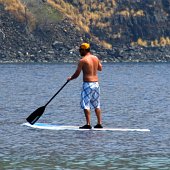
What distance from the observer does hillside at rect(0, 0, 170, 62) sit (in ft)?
551

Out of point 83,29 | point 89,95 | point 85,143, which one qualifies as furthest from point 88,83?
point 83,29

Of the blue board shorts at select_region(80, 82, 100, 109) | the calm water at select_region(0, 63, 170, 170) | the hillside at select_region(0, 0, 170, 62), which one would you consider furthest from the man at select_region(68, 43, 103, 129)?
the hillside at select_region(0, 0, 170, 62)

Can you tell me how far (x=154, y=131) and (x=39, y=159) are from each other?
20.8 feet

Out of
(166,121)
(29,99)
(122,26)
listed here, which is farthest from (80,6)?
(166,121)

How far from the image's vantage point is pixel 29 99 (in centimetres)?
4438

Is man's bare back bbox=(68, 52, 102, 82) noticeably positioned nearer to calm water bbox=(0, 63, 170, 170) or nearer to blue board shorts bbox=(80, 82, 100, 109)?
blue board shorts bbox=(80, 82, 100, 109)

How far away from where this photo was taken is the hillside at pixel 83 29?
551ft

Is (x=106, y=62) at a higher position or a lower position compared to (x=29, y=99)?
lower

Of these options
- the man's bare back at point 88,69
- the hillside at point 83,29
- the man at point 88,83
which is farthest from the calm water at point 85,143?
the hillside at point 83,29

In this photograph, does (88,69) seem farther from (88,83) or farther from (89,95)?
(89,95)

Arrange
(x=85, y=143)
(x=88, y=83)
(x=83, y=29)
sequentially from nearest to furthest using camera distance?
1. (x=85, y=143)
2. (x=88, y=83)
3. (x=83, y=29)

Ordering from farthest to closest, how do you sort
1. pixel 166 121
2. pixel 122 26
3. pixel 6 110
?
pixel 122 26 → pixel 6 110 → pixel 166 121

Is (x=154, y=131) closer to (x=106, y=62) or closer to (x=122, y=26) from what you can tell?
(x=106, y=62)

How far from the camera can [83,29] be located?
17725 centimetres
